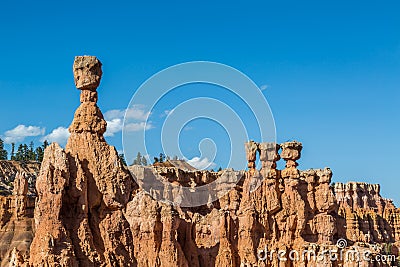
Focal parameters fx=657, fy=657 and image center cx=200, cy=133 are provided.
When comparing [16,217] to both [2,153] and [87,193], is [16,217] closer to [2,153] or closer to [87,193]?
[87,193]

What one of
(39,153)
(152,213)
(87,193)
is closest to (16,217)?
(152,213)

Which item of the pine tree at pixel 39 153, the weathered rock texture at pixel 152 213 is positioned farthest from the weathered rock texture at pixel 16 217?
the pine tree at pixel 39 153

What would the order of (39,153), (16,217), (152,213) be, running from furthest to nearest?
(39,153), (16,217), (152,213)

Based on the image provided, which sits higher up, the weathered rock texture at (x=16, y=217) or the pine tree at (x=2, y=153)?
the pine tree at (x=2, y=153)

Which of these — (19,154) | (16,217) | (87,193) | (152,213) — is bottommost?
(152,213)

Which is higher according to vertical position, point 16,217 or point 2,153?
point 2,153

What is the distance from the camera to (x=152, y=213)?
Answer: 101 ft

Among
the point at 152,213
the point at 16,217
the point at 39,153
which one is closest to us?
the point at 152,213

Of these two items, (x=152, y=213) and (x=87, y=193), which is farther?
(x=152, y=213)

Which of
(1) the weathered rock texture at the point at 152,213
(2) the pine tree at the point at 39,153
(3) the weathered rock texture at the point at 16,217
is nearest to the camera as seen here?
(1) the weathered rock texture at the point at 152,213

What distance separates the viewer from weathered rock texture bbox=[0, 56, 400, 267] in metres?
27.5

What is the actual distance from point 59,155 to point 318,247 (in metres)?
20.9

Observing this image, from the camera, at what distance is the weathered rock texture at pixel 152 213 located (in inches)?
1082

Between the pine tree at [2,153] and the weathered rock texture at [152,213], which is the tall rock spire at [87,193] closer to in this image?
the weathered rock texture at [152,213]
